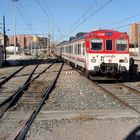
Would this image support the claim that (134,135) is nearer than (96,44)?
Yes

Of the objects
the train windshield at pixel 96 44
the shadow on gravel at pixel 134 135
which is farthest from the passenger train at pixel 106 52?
the shadow on gravel at pixel 134 135

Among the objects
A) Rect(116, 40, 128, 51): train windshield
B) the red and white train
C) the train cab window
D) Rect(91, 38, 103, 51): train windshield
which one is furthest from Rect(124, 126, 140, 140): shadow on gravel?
Rect(116, 40, 128, 51): train windshield

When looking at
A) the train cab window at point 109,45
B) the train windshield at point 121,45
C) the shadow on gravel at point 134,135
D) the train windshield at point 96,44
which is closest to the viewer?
the shadow on gravel at point 134,135

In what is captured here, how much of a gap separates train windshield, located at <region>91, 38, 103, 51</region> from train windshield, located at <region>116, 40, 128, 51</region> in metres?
0.97

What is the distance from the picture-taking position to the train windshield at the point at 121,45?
2386cm

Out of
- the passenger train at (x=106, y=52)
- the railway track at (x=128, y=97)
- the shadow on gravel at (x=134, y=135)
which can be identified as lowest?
the shadow on gravel at (x=134, y=135)

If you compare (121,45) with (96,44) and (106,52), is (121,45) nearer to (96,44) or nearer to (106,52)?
(106,52)

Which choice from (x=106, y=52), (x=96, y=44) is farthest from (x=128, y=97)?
(x=96, y=44)

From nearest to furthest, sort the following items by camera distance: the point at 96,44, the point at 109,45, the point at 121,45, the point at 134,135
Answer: the point at 134,135, the point at 96,44, the point at 109,45, the point at 121,45

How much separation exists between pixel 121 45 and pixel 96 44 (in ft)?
4.73

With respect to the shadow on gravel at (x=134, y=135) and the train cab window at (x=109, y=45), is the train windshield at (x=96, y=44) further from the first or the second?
the shadow on gravel at (x=134, y=135)

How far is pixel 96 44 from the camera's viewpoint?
2370cm

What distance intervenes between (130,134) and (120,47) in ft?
48.0

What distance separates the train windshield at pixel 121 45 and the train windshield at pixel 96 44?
3.17 ft
